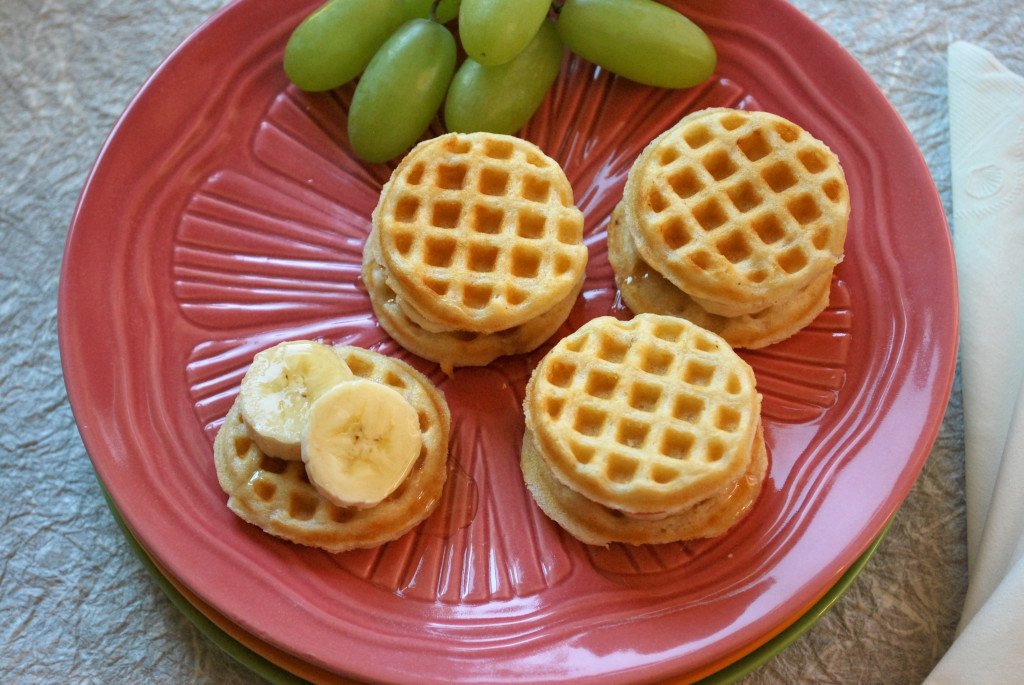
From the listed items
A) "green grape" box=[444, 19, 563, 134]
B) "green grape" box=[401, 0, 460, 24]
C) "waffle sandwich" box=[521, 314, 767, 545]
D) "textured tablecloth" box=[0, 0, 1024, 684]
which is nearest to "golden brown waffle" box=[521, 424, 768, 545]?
"waffle sandwich" box=[521, 314, 767, 545]

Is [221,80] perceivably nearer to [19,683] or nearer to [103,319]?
[103,319]

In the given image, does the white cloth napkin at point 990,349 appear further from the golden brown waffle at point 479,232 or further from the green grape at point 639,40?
the golden brown waffle at point 479,232

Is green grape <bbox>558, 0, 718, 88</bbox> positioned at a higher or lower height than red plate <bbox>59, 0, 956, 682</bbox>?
higher

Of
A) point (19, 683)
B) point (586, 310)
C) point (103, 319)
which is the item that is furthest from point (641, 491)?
point (19, 683)

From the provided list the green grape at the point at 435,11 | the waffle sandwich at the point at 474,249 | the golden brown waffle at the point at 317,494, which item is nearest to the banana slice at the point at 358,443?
the golden brown waffle at the point at 317,494

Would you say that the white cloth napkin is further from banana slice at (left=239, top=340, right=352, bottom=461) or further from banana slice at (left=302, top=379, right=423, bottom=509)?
banana slice at (left=239, top=340, right=352, bottom=461)
